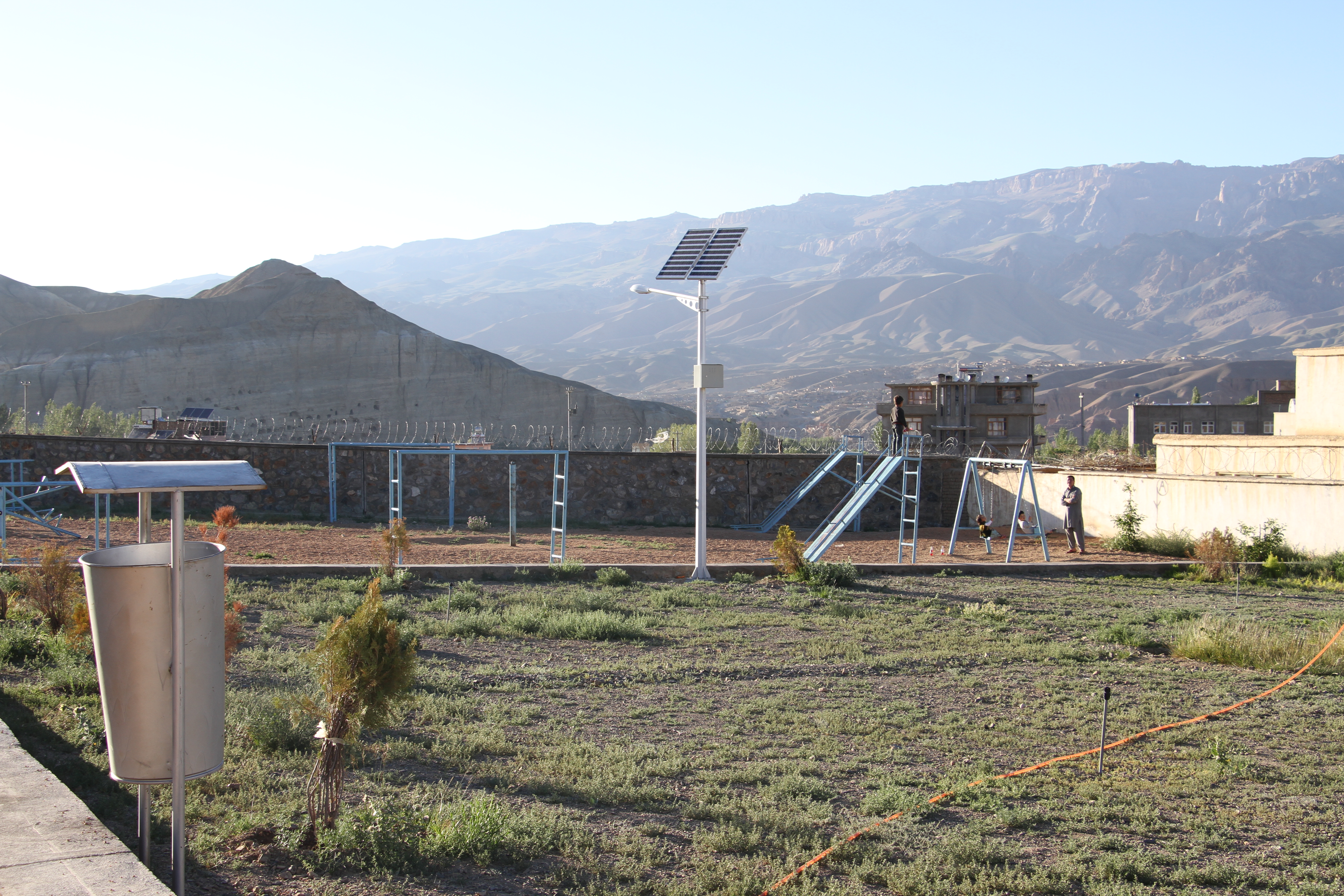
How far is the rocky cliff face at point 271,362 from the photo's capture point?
63.6 m

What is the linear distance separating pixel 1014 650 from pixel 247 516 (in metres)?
17.3

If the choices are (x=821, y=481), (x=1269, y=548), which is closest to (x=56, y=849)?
(x=1269, y=548)

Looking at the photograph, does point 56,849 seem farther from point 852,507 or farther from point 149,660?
point 852,507

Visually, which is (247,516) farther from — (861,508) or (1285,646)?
(1285,646)

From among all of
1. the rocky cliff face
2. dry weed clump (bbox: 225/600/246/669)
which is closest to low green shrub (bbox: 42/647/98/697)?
dry weed clump (bbox: 225/600/246/669)

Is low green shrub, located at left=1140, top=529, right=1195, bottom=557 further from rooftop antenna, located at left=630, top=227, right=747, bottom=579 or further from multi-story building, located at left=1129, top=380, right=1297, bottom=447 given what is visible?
multi-story building, located at left=1129, top=380, right=1297, bottom=447

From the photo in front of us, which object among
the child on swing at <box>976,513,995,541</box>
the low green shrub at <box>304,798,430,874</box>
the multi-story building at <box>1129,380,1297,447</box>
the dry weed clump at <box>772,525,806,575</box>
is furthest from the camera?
the multi-story building at <box>1129,380,1297,447</box>

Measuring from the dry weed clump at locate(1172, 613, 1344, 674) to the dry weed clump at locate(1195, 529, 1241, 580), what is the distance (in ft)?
15.9

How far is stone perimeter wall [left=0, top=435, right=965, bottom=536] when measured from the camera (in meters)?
22.0

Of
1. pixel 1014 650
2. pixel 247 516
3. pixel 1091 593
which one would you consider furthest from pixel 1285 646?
pixel 247 516

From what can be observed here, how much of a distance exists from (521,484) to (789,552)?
1054 centimetres

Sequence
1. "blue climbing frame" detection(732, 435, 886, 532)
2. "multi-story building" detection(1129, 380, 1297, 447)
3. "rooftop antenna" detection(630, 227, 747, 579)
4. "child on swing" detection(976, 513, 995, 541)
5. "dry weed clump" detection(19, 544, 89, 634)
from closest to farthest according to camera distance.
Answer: "dry weed clump" detection(19, 544, 89, 634)
"rooftop antenna" detection(630, 227, 747, 579)
"child on swing" detection(976, 513, 995, 541)
"blue climbing frame" detection(732, 435, 886, 532)
"multi-story building" detection(1129, 380, 1297, 447)

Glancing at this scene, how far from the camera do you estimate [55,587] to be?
9.38m

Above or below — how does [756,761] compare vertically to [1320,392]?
→ below
